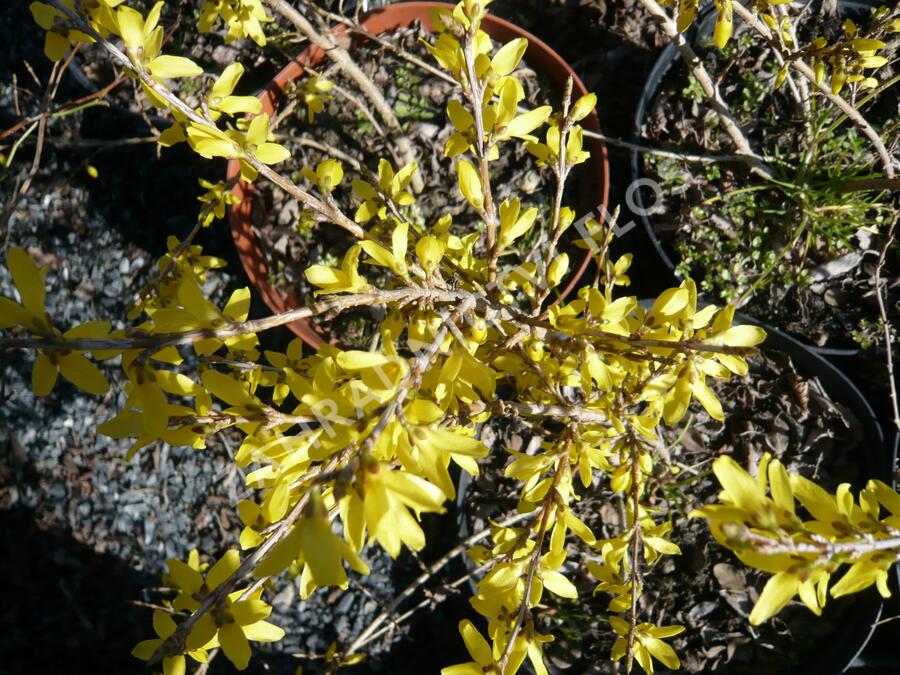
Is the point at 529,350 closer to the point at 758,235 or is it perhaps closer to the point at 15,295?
the point at 758,235

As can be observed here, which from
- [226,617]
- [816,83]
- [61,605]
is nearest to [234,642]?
[226,617]

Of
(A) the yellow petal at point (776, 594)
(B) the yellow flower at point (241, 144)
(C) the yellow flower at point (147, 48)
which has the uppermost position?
(C) the yellow flower at point (147, 48)

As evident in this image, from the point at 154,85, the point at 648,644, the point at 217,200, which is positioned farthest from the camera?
the point at 217,200

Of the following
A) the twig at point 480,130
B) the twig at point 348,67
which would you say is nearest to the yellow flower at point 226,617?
the twig at point 480,130

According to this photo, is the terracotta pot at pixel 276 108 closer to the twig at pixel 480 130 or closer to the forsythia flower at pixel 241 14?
the forsythia flower at pixel 241 14

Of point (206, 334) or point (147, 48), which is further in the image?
point (147, 48)

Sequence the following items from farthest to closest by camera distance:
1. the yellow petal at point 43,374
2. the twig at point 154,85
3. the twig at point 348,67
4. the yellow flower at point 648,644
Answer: the twig at point 348,67, the yellow flower at point 648,644, the twig at point 154,85, the yellow petal at point 43,374

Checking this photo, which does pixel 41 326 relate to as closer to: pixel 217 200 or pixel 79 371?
pixel 79 371

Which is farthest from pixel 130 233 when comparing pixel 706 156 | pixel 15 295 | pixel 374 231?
pixel 706 156
